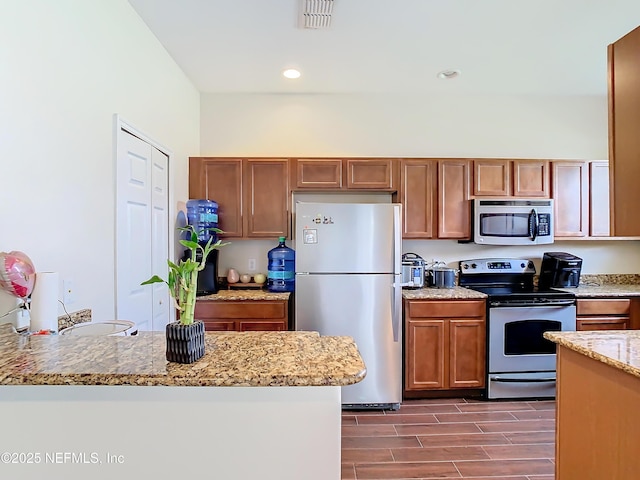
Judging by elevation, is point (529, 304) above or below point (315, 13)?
below

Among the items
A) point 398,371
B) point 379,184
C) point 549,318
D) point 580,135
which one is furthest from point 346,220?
point 580,135

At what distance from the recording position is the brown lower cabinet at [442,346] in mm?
3146

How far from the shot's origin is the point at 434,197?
348 centimetres

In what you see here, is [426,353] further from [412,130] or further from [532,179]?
[412,130]

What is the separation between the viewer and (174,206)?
306 cm

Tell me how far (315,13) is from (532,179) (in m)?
2.45

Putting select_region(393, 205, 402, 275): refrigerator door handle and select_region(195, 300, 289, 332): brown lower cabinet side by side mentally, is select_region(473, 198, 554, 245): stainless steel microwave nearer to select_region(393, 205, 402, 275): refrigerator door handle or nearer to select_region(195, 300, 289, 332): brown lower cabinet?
select_region(393, 205, 402, 275): refrigerator door handle

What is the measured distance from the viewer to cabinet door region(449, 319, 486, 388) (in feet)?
10.3

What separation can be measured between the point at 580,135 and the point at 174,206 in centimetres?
392

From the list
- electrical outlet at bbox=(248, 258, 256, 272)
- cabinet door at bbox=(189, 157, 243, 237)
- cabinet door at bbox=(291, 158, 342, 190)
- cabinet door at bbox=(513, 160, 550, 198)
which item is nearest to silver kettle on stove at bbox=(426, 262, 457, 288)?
cabinet door at bbox=(513, 160, 550, 198)

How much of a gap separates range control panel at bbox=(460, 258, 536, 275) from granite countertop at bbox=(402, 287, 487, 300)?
377mm

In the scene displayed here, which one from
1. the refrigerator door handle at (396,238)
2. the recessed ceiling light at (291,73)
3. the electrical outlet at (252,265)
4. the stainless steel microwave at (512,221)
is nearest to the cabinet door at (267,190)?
the electrical outlet at (252,265)

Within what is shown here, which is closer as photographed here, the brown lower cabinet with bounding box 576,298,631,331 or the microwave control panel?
the brown lower cabinet with bounding box 576,298,631,331
